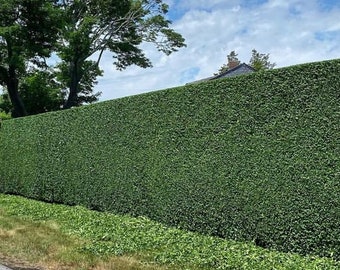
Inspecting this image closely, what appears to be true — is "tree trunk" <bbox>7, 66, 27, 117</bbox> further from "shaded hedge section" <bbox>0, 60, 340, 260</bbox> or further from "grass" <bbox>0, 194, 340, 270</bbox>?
"grass" <bbox>0, 194, 340, 270</bbox>

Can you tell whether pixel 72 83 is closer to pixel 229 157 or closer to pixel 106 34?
pixel 106 34

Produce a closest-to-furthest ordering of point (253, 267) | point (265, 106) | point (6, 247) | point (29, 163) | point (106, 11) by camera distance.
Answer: point (253, 267), point (265, 106), point (6, 247), point (29, 163), point (106, 11)

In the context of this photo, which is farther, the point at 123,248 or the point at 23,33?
the point at 23,33

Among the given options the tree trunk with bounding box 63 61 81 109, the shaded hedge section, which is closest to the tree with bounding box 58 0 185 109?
the tree trunk with bounding box 63 61 81 109

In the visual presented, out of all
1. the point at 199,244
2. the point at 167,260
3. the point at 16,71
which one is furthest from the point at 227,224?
the point at 16,71

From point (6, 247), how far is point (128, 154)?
3.33 m

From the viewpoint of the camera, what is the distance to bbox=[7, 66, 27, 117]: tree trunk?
921 inches

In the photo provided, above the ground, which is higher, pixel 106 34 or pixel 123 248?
pixel 106 34

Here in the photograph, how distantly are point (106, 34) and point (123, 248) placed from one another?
27.4 metres

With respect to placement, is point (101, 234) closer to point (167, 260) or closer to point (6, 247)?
point (6, 247)

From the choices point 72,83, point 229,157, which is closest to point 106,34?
point 72,83

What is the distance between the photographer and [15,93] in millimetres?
24000

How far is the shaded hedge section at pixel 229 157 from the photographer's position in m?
5.94

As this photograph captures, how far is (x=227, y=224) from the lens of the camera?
7207mm
